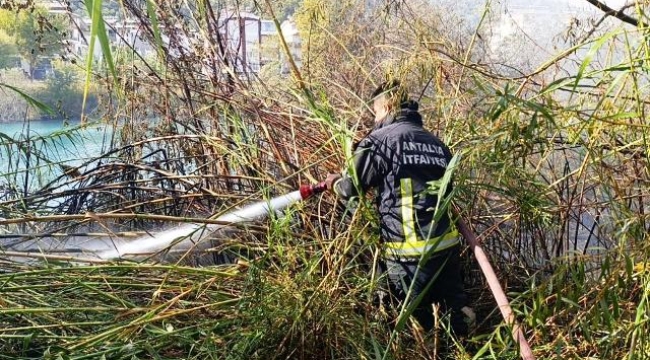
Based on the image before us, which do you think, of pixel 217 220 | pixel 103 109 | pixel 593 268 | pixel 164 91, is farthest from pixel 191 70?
pixel 593 268

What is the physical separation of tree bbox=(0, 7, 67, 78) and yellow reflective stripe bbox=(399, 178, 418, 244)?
2965mm

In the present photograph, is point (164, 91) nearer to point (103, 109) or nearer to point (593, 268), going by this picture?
point (103, 109)

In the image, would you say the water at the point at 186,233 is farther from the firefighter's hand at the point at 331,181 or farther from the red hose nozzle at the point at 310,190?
the firefighter's hand at the point at 331,181

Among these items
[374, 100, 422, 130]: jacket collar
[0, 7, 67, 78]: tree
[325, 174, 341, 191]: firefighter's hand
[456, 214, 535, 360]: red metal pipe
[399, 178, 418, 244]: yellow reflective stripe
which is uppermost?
[0, 7, 67, 78]: tree

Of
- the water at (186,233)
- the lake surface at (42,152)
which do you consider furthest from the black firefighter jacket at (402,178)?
the lake surface at (42,152)

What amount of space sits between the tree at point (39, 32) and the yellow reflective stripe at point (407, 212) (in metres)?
2.97

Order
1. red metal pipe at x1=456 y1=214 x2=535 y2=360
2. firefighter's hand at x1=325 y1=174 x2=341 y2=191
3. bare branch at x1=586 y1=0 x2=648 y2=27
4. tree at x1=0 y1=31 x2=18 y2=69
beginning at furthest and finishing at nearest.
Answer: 1. tree at x1=0 y1=31 x2=18 y2=69
2. firefighter's hand at x1=325 y1=174 x2=341 y2=191
3. bare branch at x1=586 y1=0 x2=648 y2=27
4. red metal pipe at x1=456 y1=214 x2=535 y2=360

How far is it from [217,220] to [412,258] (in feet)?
3.06

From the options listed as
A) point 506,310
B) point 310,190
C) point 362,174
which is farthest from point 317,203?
point 506,310

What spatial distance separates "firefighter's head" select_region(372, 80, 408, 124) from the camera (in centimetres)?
321

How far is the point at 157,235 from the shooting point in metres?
3.47

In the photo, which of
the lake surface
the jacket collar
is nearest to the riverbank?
the lake surface

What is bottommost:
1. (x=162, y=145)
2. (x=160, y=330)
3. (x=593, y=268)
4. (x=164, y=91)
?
(x=160, y=330)

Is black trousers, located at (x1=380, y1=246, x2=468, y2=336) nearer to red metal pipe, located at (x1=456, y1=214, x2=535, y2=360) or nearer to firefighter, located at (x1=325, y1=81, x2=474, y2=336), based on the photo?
firefighter, located at (x1=325, y1=81, x2=474, y2=336)
